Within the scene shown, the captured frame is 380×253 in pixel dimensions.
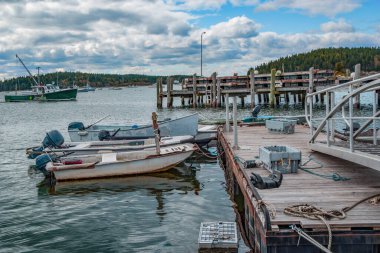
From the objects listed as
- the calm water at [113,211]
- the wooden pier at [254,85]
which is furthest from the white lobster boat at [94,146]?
the wooden pier at [254,85]

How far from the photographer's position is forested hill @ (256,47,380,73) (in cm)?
12250

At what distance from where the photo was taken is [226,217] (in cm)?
1111

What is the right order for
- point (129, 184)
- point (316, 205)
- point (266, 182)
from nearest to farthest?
point (316, 205)
point (266, 182)
point (129, 184)

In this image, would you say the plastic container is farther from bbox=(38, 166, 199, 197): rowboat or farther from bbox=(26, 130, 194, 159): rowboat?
bbox=(26, 130, 194, 159): rowboat

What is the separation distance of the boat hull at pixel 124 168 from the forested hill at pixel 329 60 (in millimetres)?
107439

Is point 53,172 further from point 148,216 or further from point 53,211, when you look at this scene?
point 148,216

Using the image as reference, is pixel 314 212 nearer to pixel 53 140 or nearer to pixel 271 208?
pixel 271 208

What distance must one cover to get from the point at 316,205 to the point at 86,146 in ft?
45.1

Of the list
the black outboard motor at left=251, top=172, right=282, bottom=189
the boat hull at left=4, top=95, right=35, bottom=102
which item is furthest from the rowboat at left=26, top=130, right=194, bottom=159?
the boat hull at left=4, top=95, right=35, bottom=102

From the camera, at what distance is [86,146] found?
19.0 meters

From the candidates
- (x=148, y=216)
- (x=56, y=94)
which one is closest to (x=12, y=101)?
(x=56, y=94)

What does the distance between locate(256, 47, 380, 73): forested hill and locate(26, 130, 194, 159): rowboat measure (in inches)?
4094

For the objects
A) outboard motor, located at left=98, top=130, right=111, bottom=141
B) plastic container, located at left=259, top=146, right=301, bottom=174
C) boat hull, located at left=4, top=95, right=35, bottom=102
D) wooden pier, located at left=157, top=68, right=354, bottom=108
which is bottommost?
outboard motor, located at left=98, top=130, right=111, bottom=141

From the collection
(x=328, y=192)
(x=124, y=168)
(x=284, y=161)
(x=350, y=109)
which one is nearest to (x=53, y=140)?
(x=124, y=168)
